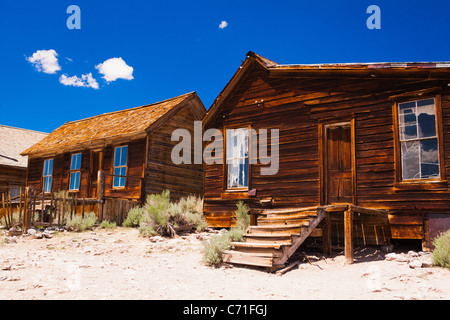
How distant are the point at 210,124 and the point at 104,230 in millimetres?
5064

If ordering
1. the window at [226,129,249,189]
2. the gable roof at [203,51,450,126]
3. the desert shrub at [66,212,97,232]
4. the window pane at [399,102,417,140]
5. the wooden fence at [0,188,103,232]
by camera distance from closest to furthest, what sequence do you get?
1. the gable roof at [203,51,450,126]
2. the window pane at [399,102,417,140]
3. the window at [226,129,249,189]
4. the wooden fence at [0,188,103,232]
5. the desert shrub at [66,212,97,232]

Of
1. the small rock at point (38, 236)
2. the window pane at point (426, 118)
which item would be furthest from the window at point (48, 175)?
the window pane at point (426, 118)

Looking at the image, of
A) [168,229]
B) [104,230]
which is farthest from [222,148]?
[104,230]

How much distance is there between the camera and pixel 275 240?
8.91m

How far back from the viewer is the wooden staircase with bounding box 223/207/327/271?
8195 millimetres

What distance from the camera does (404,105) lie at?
10.0 metres

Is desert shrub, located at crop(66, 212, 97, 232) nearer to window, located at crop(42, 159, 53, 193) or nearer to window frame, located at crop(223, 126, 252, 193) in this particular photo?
window frame, located at crop(223, 126, 252, 193)

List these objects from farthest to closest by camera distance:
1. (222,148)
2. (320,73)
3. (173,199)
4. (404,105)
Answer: (173,199)
(222,148)
(320,73)
(404,105)

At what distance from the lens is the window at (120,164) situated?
18922 mm

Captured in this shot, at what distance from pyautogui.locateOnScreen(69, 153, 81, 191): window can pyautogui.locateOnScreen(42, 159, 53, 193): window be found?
6.44ft

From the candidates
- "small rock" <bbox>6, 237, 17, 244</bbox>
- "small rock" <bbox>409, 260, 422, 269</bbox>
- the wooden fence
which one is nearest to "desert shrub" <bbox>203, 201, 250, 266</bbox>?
"small rock" <bbox>409, 260, 422, 269</bbox>

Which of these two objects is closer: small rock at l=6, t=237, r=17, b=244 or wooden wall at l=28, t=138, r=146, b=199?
small rock at l=6, t=237, r=17, b=244

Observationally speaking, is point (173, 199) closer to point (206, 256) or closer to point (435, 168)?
point (206, 256)

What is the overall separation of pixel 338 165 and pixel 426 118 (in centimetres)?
240
